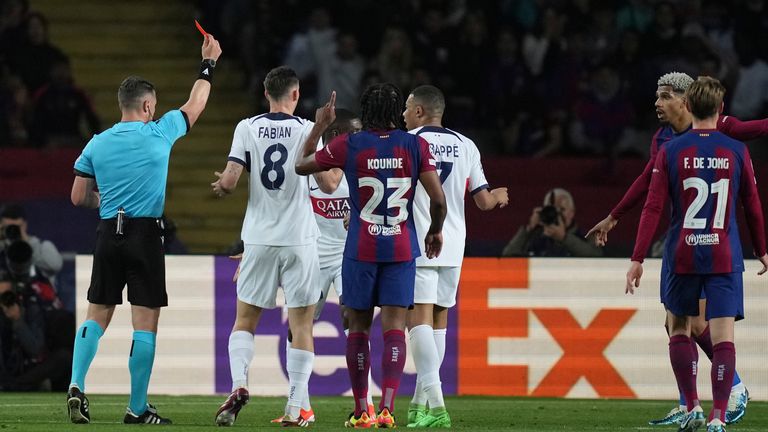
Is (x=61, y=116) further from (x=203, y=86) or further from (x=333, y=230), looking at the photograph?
(x=203, y=86)

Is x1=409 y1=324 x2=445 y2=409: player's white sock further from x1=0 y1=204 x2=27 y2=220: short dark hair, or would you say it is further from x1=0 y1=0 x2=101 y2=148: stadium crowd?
x1=0 y1=0 x2=101 y2=148: stadium crowd

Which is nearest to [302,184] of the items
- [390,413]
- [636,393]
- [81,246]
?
[390,413]

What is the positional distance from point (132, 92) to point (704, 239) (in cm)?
372

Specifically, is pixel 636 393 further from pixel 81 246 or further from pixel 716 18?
pixel 716 18

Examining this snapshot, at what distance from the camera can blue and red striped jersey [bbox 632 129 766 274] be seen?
9250 mm

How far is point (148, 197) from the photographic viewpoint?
33.6 feet

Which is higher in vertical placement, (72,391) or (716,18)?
(716,18)

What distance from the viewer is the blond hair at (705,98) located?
923cm

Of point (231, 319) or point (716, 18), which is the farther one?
point (716, 18)

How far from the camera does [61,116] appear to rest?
18.2m

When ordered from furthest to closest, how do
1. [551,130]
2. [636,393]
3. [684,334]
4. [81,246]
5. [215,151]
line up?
1. [215,151]
2. [551,130]
3. [81,246]
4. [636,393]
5. [684,334]

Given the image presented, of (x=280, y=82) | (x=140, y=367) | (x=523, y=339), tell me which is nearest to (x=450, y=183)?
(x=280, y=82)

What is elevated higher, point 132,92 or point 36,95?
A: point 36,95

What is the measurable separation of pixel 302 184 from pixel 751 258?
547 cm
